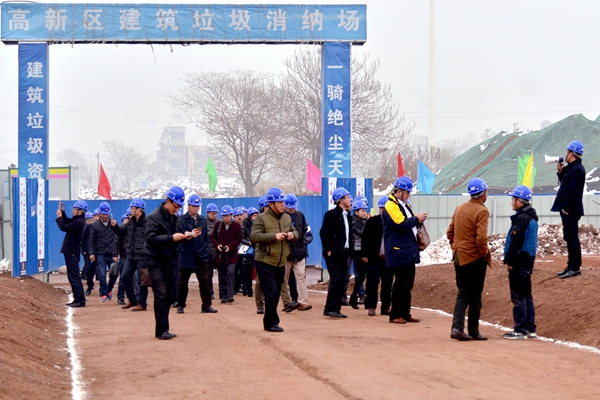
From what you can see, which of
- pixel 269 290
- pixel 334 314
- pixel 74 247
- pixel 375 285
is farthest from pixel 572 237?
pixel 74 247

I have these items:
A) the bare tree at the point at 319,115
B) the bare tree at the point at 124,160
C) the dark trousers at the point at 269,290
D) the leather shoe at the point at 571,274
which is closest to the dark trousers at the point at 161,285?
the dark trousers at the point at 269,290

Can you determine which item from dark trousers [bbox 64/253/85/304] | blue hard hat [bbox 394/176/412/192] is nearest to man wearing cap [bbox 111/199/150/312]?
dark trousers [bbox 64/253/85/304]

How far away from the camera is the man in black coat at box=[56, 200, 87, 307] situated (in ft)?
54.3

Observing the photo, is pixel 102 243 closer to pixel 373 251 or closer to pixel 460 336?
pixel 373 251

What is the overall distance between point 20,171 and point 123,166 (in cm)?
8684

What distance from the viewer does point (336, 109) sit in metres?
23.0

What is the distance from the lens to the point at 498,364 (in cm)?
895

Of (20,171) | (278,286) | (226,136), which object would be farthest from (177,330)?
(226,136)

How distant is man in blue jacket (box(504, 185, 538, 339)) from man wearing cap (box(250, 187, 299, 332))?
2.94 metres

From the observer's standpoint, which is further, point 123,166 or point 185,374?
point 123,166

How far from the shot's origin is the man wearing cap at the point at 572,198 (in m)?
13.1

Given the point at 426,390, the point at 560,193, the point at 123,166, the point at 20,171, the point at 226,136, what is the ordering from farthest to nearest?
the point at 123,166, the point at 226,136, the point at 20,171, the point at 560,193, the point at 426,390

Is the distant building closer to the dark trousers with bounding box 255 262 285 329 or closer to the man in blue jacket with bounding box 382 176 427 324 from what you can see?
the man in blue jacket with bounding box 382 176 427 324

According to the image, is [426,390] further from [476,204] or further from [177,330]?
[177,330]
